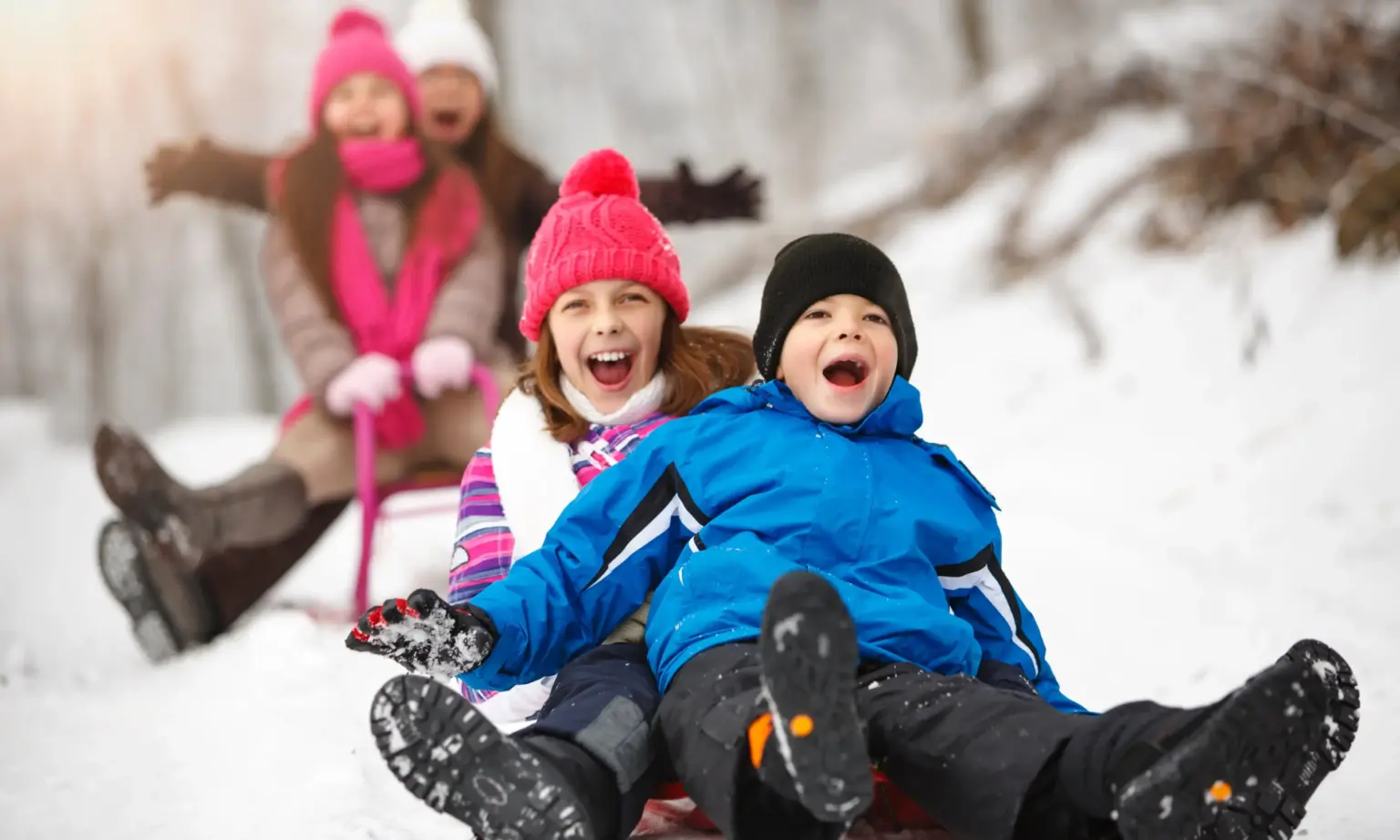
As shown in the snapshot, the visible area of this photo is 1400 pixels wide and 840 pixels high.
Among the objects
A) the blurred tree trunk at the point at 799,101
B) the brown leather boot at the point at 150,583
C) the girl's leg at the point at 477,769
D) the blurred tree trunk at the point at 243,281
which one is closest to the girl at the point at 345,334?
the brown leather boot at the point at 150,583

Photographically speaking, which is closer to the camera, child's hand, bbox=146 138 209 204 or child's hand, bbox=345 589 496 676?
child's hand, bbox=345 589 496 676

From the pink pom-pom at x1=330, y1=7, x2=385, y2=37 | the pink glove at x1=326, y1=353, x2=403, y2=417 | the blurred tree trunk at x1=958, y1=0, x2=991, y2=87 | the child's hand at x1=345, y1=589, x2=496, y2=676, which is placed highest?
the blurred tree trunk at x1=958, y1=0, x2=991, y2=87

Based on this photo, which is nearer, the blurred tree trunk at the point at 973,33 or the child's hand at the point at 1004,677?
the child's hand at the point at 1004,677

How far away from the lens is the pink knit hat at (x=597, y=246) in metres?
1.61

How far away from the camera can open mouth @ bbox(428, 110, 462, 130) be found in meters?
2.92

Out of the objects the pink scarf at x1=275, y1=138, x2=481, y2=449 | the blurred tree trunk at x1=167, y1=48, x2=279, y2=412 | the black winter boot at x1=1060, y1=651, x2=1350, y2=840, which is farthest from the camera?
the blurred tree trunk at x1=167, y1=48, x2=279, y2=412

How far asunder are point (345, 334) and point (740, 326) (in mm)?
957

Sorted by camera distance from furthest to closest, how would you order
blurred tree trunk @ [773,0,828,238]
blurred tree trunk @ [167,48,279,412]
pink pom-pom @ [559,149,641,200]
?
blurred tree trunk @ [773,0,828,238]
blurred tree trunk @ [167,48,279,412]
pink pom-pom @ [559,149,641,200]

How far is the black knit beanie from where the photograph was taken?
4.46ft

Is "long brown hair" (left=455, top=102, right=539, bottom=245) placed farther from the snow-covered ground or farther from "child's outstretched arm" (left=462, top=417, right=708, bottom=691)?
"child's outstretched arm" (left=462, top=417, right=708, bottom=691)

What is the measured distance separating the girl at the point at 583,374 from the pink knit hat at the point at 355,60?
1.14 metres

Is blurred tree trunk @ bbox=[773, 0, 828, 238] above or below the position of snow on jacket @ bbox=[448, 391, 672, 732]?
above

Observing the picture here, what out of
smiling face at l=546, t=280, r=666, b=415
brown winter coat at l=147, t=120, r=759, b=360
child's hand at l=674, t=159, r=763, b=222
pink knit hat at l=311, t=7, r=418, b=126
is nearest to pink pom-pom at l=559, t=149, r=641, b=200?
smiling face at l=546, t=280, r=666, b=415

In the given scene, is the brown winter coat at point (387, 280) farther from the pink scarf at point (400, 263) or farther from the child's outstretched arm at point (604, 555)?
the child's outstretched arm at point (604, 555)
